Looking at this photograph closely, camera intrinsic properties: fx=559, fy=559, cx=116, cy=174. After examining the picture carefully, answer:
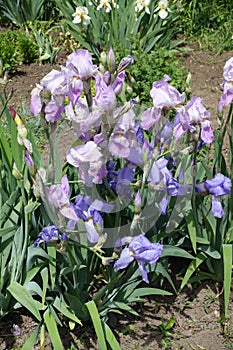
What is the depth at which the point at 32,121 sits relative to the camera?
3646mm

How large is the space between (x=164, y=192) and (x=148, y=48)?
7.81 ft

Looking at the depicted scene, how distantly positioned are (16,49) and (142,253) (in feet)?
9.71

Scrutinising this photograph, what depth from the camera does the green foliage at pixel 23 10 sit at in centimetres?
480

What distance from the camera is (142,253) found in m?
1.97

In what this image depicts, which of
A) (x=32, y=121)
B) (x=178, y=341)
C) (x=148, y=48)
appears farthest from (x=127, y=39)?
(x=178, y=341)

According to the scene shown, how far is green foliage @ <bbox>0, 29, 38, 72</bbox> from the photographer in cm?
436

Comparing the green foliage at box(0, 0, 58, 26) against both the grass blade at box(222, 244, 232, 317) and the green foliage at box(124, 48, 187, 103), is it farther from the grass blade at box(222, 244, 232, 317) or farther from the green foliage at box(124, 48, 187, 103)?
the grass blade at box(222, 244, 232, 317)

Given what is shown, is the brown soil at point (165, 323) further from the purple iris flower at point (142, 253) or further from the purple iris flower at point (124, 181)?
the purple iris flower at point (124, 181)

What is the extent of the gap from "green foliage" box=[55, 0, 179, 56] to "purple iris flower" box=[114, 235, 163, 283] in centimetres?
257

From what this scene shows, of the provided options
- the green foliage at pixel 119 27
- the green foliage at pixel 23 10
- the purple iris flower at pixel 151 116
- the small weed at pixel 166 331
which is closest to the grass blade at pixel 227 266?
the small weed at pixel 166 331

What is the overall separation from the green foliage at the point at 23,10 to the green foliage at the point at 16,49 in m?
0.32

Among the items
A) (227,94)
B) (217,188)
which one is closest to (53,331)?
(217,188)

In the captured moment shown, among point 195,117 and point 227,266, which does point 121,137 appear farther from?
point 227,266

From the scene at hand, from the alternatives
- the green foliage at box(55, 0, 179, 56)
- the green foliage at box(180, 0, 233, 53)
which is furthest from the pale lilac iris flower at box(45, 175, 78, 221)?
the green foliage at box(180, 0, 233, 53)
